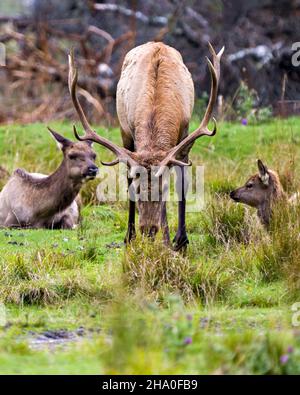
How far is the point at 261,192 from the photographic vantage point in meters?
10.6

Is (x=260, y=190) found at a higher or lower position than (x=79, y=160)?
lower

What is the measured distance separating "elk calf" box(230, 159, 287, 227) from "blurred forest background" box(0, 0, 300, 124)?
7.17 meters

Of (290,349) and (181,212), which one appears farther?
(181,212)

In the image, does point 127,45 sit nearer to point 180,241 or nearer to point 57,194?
point 57,194

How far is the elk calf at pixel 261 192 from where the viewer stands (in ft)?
34.6

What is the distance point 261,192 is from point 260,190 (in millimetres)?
27

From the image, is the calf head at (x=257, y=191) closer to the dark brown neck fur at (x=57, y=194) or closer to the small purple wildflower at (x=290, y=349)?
the dark brown neck fur at (x=57, y=194)

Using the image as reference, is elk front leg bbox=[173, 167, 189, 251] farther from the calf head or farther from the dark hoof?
the calf head

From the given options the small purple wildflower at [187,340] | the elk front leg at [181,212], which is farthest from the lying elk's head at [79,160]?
the small purple wildflower at [187,340]

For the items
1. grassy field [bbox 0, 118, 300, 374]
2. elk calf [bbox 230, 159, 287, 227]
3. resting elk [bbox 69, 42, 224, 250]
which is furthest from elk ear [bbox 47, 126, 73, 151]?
elk calf [bbox 230, 159, 287, 227]

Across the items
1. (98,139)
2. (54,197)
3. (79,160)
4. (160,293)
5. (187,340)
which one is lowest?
(187,340)

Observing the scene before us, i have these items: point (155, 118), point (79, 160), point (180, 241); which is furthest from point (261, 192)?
point (79, 160)
